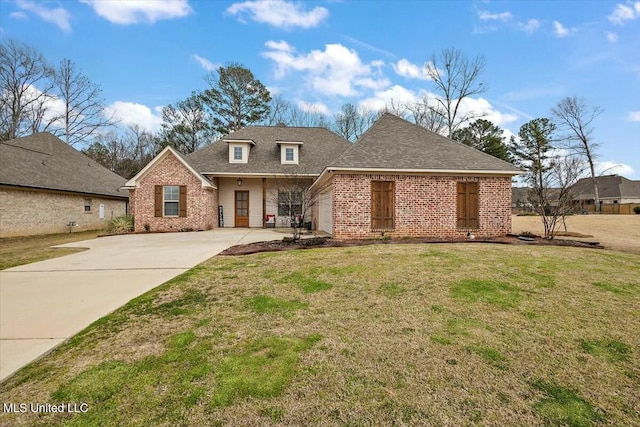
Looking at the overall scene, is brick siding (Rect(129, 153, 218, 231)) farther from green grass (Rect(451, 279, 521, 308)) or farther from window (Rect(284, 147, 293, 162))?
green grass (Rect(451, 279, 521, 308))

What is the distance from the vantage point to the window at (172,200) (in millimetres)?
16016

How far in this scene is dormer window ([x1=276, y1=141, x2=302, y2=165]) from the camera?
1916cm

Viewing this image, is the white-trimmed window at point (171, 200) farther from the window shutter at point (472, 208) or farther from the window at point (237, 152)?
the window shutter at point (472, 208)

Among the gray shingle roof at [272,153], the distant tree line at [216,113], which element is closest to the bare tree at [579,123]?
the distant tree line at [216,113]

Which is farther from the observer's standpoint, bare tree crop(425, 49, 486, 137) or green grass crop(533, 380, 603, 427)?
bare tree crop(425, 49, 486, 137)

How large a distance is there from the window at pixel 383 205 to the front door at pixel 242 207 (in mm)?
10107

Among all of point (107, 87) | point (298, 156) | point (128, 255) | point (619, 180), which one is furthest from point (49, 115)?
point (619, 180)

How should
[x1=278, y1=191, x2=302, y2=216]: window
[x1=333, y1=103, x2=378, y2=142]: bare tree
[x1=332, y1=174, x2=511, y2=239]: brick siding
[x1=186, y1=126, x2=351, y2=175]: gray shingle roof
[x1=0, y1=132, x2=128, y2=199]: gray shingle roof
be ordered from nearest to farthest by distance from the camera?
1. [x1=332, y1=174, x2=511, y2=239]: brick siding
2. [x1=278, y1=191, x2=302, y2=216]: window
3. [x1=0, y1=132, x2=128, y2=199]: gray shingle roof
4. [x1=186, y1=126, x2=351, y2=175]: gray shingle roof
5. [x1=333, y1=103, x2=378, y2=142]: bare tree

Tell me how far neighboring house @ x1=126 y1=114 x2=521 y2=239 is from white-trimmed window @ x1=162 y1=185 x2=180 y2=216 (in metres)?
0.05

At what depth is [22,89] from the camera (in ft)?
86.2

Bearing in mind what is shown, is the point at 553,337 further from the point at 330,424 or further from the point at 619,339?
the point at 330,424

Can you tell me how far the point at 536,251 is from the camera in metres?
8.47

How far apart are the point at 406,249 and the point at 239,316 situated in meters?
5.78

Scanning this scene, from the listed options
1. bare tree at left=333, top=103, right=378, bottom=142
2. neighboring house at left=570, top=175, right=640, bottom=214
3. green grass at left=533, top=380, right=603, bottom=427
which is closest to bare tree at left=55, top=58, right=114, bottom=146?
bare tree at left=333, top=103, right=378, bottom=142
